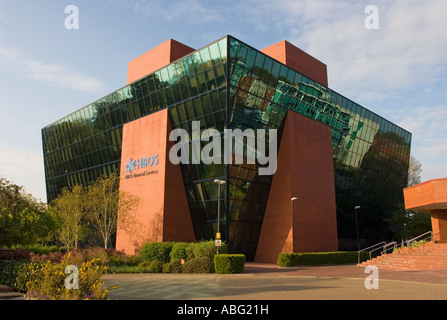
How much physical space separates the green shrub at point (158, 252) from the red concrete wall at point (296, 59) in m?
26.0

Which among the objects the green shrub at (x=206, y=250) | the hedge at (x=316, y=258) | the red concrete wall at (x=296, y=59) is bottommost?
the hedge at (x=316, y=258)

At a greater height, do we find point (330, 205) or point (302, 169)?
point (302, 169)

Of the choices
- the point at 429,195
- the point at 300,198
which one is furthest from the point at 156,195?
the point at 429,195

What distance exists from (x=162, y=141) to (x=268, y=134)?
10809 mm

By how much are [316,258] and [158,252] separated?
47.2 feet

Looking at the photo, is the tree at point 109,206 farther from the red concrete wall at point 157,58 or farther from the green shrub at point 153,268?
the red concrete wall at point 157,58

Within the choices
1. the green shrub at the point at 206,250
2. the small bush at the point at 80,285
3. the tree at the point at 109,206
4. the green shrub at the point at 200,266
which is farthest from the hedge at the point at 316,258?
the small bush at the point at 80,285

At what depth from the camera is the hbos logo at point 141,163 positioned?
120 ft

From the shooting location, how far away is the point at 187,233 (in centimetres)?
3488

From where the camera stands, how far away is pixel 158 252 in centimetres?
3064
